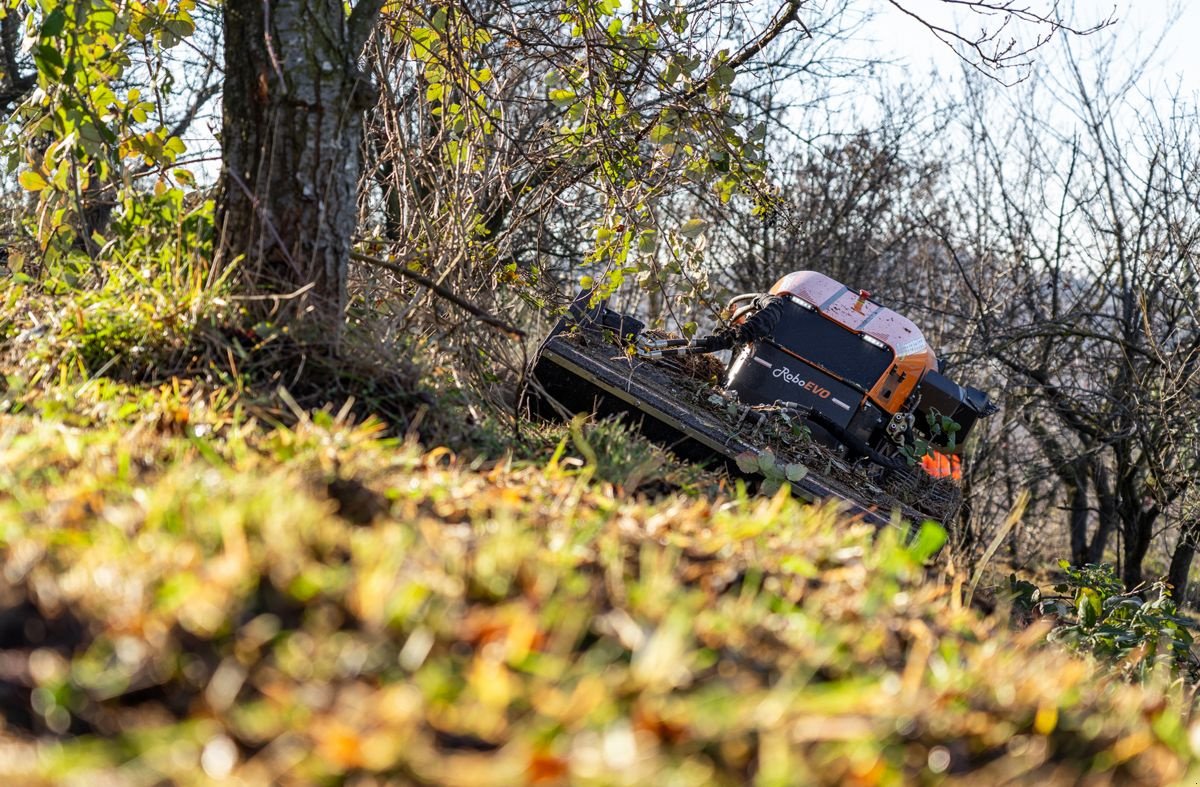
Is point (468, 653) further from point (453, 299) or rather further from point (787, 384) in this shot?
point (787, 384)

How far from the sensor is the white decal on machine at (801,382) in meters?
8.78

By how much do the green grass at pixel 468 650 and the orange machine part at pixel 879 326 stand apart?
653cm

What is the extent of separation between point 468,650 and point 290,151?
2.91 m

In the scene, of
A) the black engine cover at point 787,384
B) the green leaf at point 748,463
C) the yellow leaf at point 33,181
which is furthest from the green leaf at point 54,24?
the black engine cover at point 787,384

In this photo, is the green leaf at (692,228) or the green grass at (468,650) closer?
the green grass at (468,650)

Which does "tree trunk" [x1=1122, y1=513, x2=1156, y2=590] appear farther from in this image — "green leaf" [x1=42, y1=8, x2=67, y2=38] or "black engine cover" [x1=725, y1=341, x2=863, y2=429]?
"green leaf" [x1=42, y1=8, x2=67, y2=38]

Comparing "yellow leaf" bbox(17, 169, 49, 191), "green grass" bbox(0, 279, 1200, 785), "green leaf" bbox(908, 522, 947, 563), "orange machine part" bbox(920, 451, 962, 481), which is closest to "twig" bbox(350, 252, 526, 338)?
"yellow leaf" bbox(17, 169, 49, 191)


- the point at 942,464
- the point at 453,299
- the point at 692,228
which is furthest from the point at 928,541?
the point at 942,464

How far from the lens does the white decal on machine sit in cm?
878

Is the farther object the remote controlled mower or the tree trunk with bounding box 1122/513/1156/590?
the tree trunk with bounding box 1122/513/1156/590

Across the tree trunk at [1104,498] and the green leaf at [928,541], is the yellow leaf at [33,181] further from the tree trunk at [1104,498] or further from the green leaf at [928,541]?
the tree trunk at [1104,498]

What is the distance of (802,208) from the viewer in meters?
18.7

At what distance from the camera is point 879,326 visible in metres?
9.49

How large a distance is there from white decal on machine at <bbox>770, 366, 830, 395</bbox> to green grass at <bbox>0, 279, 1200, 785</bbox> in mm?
5872
